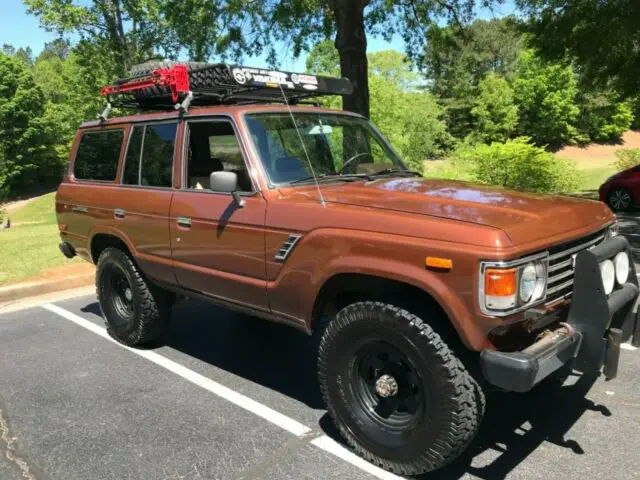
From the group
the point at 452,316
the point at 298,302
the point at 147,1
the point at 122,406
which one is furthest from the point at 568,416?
the point at 147,1

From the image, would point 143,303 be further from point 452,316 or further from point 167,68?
point 452,316

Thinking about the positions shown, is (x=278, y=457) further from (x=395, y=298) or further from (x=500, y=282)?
(x=500, y=282)

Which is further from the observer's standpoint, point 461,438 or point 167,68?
point 167,68

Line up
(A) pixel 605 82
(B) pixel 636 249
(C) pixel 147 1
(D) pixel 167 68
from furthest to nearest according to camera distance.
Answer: (C) pixel 147 1, (A) pixel 605 82, (B) pixel 636 249, (D) pixel 167 68

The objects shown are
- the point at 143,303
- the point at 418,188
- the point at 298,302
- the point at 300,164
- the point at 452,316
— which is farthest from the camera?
the point at 143,303

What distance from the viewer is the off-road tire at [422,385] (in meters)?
2.84

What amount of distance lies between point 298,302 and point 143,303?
2.00m

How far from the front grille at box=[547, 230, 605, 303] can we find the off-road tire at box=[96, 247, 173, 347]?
10.8 feet

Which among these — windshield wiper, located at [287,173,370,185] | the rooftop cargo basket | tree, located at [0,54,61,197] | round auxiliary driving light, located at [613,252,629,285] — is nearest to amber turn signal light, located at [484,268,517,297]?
round auxiliary driving light, located at [613,252,629,285]

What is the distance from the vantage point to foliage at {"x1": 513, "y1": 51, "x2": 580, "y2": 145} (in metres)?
44.7

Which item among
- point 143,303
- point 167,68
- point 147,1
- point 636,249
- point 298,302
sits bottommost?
point 636,249

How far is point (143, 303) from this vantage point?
495cm

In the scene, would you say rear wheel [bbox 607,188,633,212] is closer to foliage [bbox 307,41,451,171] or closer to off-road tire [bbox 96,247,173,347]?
foliage [bbox 307,41,451,171]

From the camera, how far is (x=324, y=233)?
10.8ft
